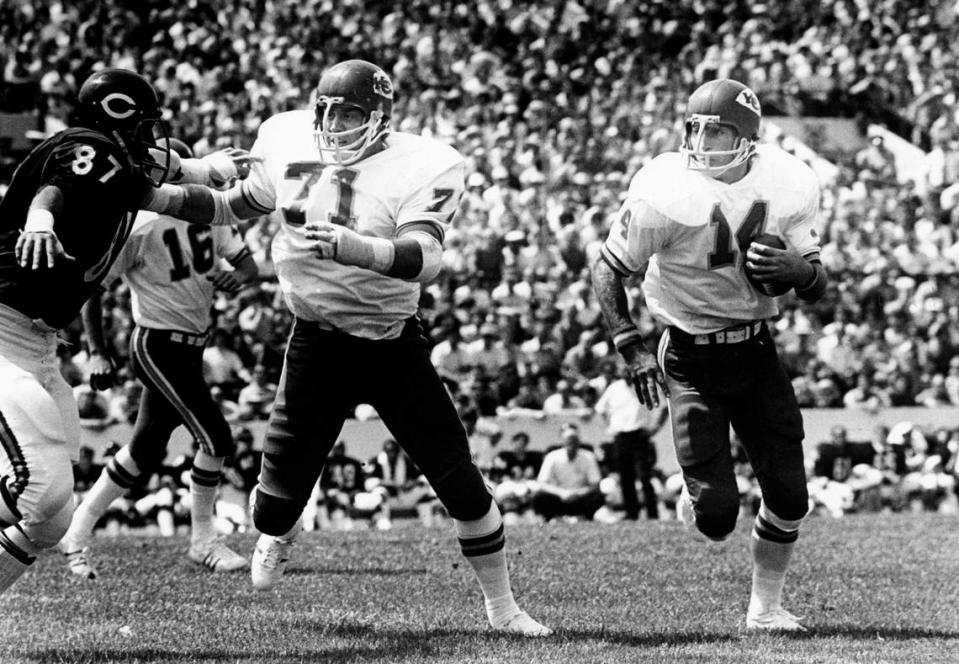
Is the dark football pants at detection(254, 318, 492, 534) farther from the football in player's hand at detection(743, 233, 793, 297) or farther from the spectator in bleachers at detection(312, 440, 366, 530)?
the spectator in bleachers at detection(312, 440, 366, 530)

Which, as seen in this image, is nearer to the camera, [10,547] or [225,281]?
[10,547]

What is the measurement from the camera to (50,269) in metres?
5.10

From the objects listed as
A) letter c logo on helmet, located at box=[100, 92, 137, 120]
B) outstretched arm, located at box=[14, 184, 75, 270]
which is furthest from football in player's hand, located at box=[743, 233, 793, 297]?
outstretched arm, located at box=[14, 184, 75, 270]

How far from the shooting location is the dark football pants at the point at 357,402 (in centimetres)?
554

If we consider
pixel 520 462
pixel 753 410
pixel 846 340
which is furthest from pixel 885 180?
pixel 753 410

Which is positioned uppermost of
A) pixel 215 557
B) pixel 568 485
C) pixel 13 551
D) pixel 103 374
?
pixel 13 551

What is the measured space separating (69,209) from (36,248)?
0.39 metres

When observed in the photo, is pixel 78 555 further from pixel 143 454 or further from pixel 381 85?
pixel 381 85

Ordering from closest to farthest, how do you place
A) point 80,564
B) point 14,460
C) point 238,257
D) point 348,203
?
1. point 14,460
2. point 348,203
3. point 80,564
4. point 238,257

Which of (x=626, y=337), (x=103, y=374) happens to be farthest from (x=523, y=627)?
(x=103, y=374)

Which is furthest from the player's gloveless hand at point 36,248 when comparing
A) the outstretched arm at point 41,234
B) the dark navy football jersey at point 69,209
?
the dark navy football jersey at point 69,209

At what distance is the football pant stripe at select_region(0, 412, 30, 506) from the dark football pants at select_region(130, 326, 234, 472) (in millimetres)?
2476

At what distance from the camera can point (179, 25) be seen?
67.4 ft

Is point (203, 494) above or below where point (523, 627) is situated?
below
